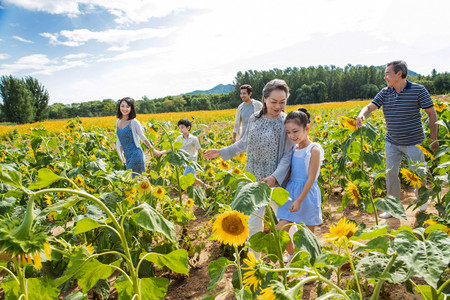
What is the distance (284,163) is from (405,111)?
1725mm

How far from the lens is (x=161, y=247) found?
2098mm

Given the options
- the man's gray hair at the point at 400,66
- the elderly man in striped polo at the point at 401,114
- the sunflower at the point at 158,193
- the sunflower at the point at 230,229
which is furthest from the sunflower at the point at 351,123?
the sunflower at the point at 230,229

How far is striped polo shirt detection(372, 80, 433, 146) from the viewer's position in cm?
294

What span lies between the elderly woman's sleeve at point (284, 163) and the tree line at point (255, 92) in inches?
1472

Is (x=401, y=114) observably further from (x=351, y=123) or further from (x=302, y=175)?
(x=302, y=175)

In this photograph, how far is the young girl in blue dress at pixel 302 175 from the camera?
2023 millimetres

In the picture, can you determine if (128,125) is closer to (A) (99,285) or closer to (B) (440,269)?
(A) (99,285)

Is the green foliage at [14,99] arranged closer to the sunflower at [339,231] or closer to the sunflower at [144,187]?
the sunflower at [144,187]

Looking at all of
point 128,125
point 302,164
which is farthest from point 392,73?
point 128,125

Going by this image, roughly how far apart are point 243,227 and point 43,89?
48.7 metres

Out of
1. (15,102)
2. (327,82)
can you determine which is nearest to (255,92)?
(327,82)

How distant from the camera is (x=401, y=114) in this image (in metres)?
3.03

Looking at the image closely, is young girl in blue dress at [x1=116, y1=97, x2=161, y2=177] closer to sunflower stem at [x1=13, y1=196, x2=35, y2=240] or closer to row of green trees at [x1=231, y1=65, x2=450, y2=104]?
sunflower stem at [x1=13, y1=196, x2=35, y2=240]

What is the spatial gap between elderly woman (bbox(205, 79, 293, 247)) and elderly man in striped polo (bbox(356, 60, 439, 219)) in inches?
43.8
